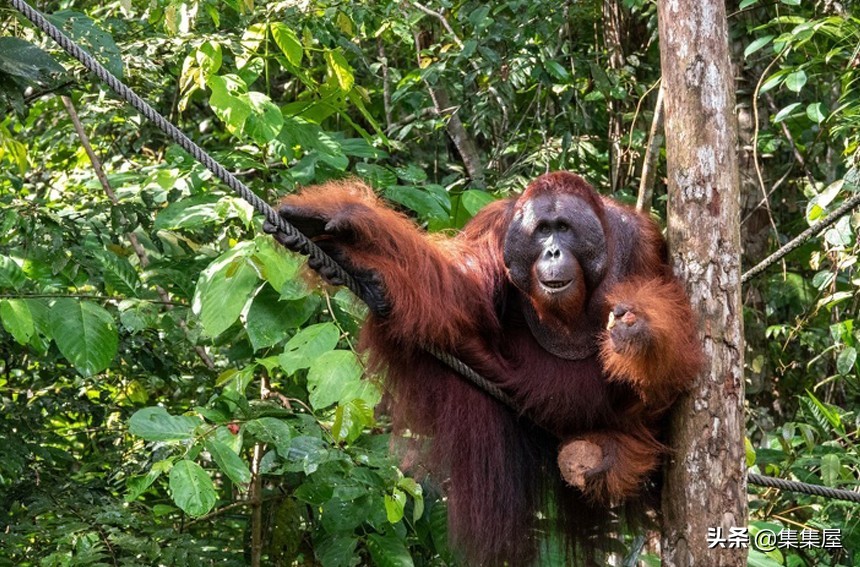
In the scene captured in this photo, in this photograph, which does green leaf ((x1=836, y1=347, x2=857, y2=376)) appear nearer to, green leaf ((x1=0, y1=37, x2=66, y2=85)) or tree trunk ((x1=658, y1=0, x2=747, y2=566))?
tree trunk ((x1=658, y1=0, x2=747, y2=566))

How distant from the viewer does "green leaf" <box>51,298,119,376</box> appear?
329 centimetres

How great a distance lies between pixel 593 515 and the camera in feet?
12.1

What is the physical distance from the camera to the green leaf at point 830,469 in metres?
3.90

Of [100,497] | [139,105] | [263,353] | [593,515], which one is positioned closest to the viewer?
[139,105]

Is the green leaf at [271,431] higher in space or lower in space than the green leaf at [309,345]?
lower

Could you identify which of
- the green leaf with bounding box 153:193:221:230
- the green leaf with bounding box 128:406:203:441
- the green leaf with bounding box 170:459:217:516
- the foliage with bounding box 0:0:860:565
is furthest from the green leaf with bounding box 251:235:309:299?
the green leaf with bounding box 170:459:217:516

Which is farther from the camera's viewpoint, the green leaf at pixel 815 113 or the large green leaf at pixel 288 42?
the green leaf at pixel 815 113

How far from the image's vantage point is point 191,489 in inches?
113

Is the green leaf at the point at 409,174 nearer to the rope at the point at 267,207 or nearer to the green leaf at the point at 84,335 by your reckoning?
the rope at the point at 267,207

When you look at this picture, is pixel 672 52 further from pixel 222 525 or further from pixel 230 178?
pixel 222 525

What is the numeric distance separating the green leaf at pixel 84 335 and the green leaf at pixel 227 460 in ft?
1.73

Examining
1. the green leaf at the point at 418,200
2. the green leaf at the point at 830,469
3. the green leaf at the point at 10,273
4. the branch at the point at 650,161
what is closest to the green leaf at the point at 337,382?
the green leaf at the point at 418,200

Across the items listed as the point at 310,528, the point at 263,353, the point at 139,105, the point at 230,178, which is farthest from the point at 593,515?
the point at 139,105

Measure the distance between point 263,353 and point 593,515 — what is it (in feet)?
4.79
